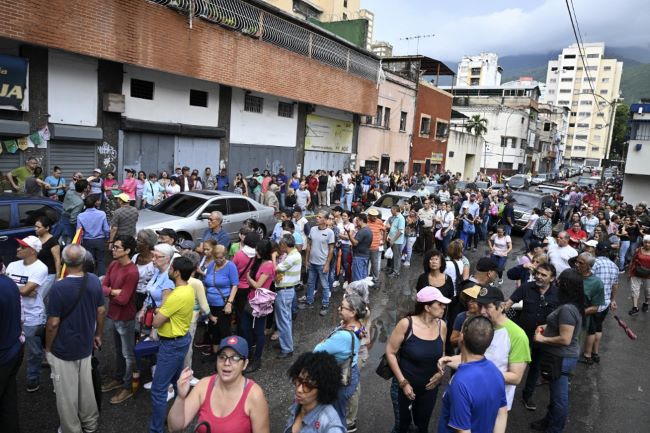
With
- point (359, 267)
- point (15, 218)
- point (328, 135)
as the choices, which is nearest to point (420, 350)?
point (359, 267)

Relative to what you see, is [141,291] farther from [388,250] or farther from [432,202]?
[432,202]

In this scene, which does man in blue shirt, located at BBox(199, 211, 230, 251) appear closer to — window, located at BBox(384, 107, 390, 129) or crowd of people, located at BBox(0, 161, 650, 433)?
crowd of people, located at BBox(0, 161, 650, 433)

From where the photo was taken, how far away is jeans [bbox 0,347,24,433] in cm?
362

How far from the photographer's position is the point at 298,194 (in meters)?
14.9

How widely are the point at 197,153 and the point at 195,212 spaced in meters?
6.98

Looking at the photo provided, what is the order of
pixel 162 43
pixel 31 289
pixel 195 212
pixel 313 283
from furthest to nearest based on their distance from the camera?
Result: pixel 162 43 → pixel 195 212 → pixel 313 283 → pixel 31 289

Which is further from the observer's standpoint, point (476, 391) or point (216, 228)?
point (216, 228)

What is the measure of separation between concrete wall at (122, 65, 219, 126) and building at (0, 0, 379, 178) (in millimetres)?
35

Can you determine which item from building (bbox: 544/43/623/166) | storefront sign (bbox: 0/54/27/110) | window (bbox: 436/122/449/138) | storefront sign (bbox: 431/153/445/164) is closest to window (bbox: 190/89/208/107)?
storefront sign (bbox: 0/54/27/110)

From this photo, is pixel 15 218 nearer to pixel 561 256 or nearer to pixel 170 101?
pixel 170 101

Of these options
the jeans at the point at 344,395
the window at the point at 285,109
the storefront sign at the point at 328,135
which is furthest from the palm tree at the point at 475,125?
the jeans at the point at 344,395

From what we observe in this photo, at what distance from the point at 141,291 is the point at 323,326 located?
296 cm

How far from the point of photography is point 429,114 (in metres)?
32.4

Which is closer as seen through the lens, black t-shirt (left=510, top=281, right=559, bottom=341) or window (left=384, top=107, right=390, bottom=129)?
black t-shirt (left=510, top=281, right=559, bottom=341)
